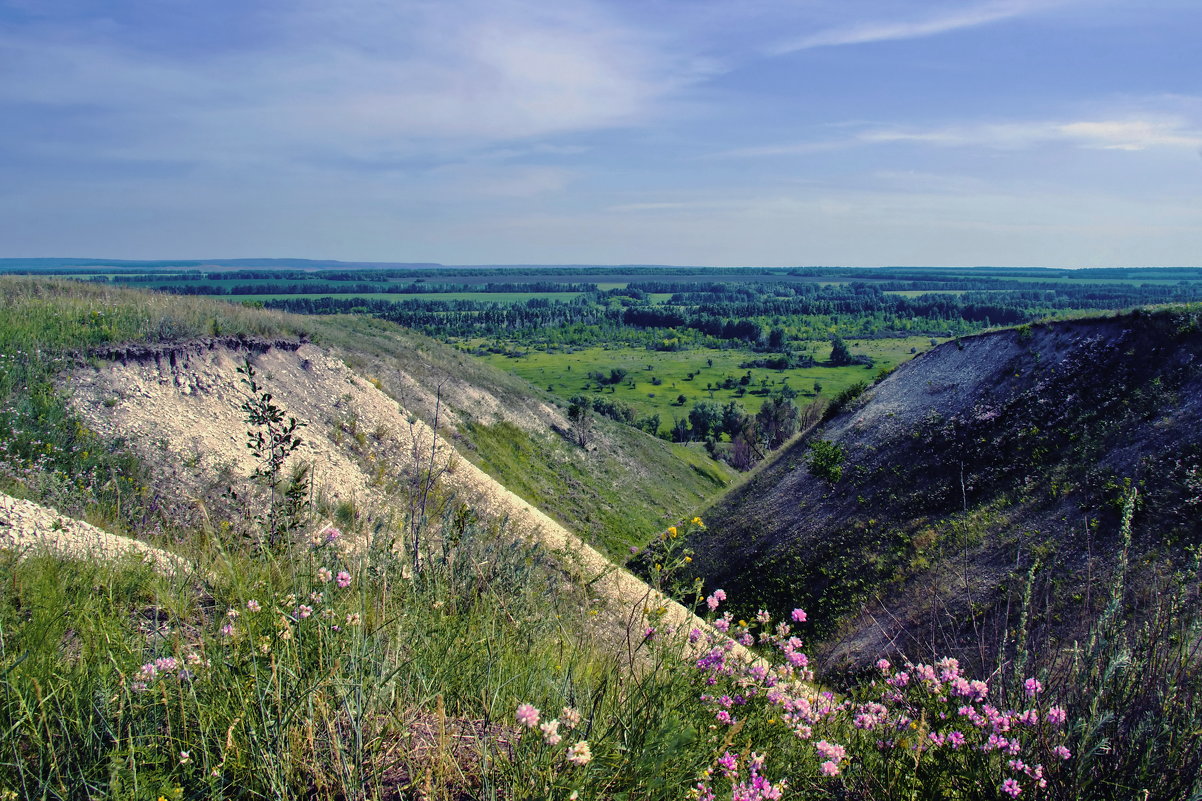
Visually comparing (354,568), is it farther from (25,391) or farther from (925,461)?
(925,461)

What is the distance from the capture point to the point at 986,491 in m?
17.9

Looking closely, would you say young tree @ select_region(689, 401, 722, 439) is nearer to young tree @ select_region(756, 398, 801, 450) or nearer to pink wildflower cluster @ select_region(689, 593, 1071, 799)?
young tree @ select_region(756, 398, 801, 450)

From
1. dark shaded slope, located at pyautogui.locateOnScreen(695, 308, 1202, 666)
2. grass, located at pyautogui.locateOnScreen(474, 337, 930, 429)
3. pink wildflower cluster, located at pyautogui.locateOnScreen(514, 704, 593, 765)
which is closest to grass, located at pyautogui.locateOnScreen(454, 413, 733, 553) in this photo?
dark shaded slope, located at pyautogui.locateOnScreen(695, 308, 1202, 666)

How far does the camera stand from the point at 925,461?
20344 millimetres

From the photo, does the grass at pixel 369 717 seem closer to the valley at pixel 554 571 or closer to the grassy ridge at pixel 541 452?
the valley at pixel 554 571

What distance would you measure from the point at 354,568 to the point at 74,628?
1.35m

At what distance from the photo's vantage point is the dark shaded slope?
45.9ft

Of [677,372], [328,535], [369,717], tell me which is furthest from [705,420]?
[369,717]

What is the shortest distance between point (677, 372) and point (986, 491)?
344ft

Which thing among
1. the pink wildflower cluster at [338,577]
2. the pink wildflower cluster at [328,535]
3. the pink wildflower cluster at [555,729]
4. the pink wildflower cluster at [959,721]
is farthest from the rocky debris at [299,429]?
the pink wildflower cluster at [555,729]

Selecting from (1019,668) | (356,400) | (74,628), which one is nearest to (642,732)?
(1019,668)

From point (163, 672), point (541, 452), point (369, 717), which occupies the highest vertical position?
point (163, 672)

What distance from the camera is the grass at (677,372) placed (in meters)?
95.4

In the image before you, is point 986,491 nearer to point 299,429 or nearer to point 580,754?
point 580,754
